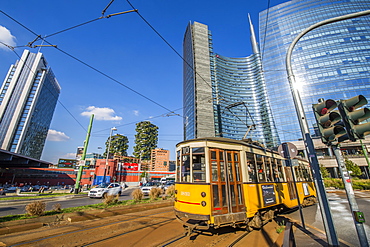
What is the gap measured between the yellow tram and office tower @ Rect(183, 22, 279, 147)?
4384cm

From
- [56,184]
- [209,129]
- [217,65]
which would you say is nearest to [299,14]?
[217,65]

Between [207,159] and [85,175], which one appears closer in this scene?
[207,159]

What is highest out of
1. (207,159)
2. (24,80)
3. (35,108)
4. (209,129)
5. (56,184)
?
(24,80)

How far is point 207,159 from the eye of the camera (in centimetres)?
530

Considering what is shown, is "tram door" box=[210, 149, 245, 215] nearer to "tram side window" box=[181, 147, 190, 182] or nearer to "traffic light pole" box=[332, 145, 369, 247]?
"tram side window" box=[181, 147, 190, 182]

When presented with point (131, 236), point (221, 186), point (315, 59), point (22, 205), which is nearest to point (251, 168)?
point (221, 186)

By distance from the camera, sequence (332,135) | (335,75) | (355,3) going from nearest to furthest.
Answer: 1. (332,135)
2. (335,75)
3. (355,3)

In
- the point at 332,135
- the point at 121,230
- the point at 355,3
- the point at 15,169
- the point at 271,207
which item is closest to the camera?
the point at 332,135

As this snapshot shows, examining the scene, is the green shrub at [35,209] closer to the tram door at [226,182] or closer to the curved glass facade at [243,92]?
the tram door at [226,182]

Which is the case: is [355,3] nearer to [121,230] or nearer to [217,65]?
[217,65]

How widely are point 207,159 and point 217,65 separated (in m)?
93.4

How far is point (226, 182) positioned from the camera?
5277 millimetres

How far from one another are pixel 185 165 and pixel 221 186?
4.47ft

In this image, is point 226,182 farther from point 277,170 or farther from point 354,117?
point 277,170
